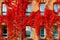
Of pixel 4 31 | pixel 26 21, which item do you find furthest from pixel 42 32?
pixel 4 31

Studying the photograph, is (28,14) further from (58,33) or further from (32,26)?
(58,33)

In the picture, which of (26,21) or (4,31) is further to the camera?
(4,31)

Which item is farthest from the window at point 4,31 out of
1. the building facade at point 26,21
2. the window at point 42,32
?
the window at point 42,32

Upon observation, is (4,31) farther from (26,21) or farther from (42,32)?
(42,32)

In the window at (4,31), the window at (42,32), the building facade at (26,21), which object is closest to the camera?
the building facade at (26,21)

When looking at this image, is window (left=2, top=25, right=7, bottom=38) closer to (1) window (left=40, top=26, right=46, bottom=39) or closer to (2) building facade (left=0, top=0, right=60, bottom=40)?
(2) building facade (left=0, top=0, right=60, bottom=40)

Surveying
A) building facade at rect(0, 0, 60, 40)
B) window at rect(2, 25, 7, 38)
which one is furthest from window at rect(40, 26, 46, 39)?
window at rect(2, 25, 7, 38)

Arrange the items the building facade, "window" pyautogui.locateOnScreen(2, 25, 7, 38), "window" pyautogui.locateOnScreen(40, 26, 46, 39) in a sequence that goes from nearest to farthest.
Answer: the building facade, "window" pyautogui.locateOnScreen(40, 26, 46, 39), "window" pyautogui.locateOnScreen(2, 25, 7, 38)

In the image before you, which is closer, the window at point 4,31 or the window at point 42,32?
the window at point 42,32

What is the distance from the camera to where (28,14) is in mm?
21031

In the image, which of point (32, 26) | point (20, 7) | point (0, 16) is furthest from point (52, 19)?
point (0, 16)

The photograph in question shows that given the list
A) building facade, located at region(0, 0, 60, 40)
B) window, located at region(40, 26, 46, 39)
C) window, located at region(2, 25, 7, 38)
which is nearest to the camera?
building facade, located at region(0, 0, 60, 40)

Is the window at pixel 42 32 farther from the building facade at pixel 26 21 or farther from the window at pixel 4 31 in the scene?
the window at pixel 4 31

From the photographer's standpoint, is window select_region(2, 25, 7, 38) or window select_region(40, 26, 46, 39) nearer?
window select_region(40, 26, 46, 39)
